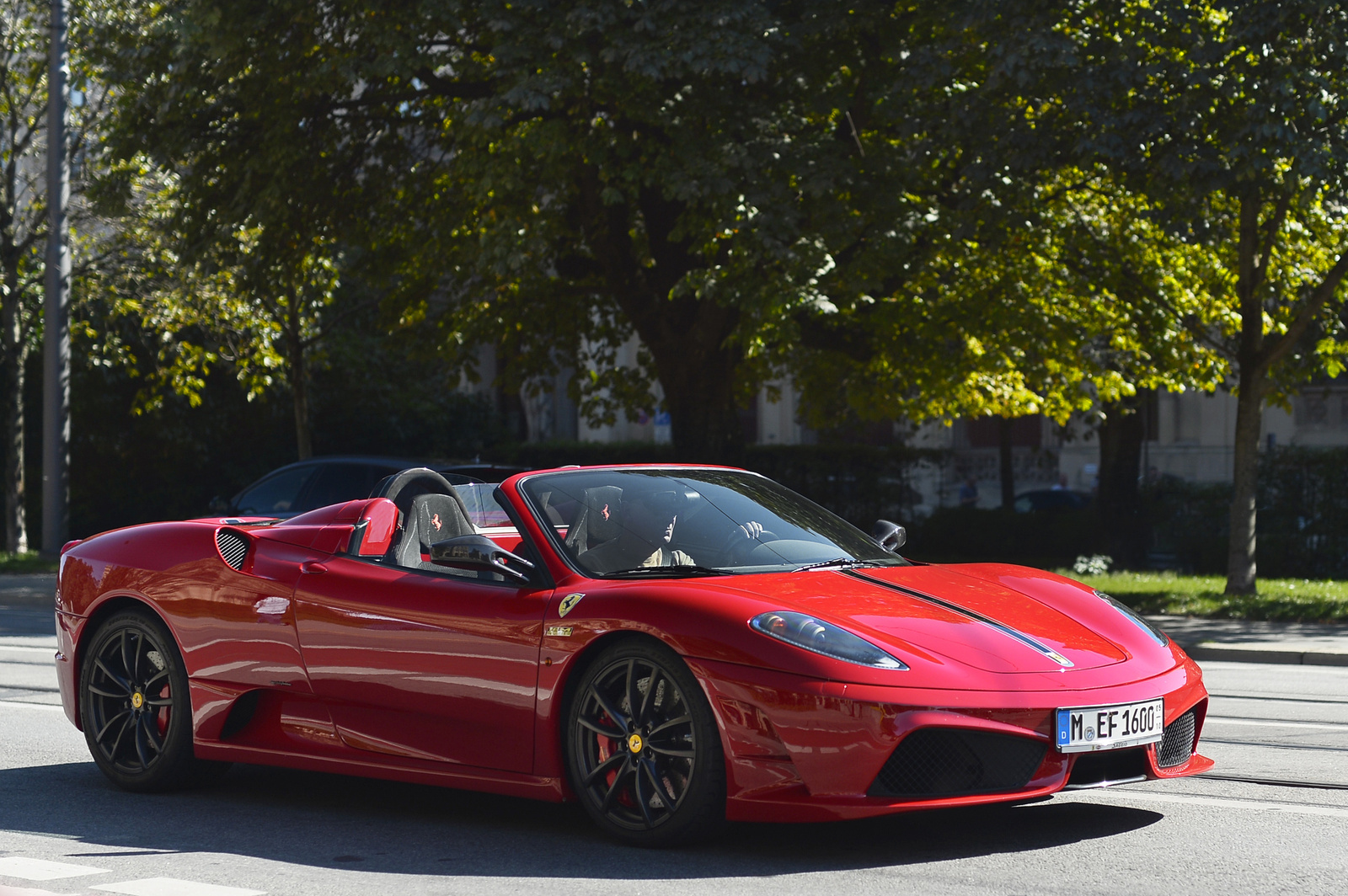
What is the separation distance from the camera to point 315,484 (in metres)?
13.9

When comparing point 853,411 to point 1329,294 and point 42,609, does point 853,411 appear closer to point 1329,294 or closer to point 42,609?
point 1329,294

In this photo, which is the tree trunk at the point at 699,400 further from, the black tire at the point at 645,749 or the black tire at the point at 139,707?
the black tire at the point at 645,749

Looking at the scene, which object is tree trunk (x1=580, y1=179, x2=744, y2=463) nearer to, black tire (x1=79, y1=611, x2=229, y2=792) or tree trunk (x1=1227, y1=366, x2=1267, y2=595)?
tree trunk (x1=1227, y1=366, x2=1267, y2=595)

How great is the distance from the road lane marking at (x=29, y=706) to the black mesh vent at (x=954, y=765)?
6.09 m

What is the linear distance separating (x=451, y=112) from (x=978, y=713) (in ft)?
47.5

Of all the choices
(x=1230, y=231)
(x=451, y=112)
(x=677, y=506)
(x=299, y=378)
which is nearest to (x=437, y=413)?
(x=299, y=378)

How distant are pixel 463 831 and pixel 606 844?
0.63 m

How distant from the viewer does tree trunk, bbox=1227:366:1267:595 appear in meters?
16.1

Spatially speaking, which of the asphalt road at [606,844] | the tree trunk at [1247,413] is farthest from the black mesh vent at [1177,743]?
the tree trunk at [1247,413]

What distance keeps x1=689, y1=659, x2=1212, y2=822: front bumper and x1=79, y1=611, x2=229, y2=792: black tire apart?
8.38 feet

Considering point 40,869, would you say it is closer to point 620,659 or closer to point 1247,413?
point 620,659

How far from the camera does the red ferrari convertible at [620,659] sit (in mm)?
4684

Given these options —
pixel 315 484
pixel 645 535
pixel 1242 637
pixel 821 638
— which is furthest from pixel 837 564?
pixel 315 484

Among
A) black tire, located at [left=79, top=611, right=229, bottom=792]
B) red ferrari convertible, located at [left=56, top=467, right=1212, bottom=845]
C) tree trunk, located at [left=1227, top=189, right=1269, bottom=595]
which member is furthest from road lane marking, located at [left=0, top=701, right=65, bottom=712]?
tree trunk, located at [left=1227, top=189, right=1269, bottom=595]
